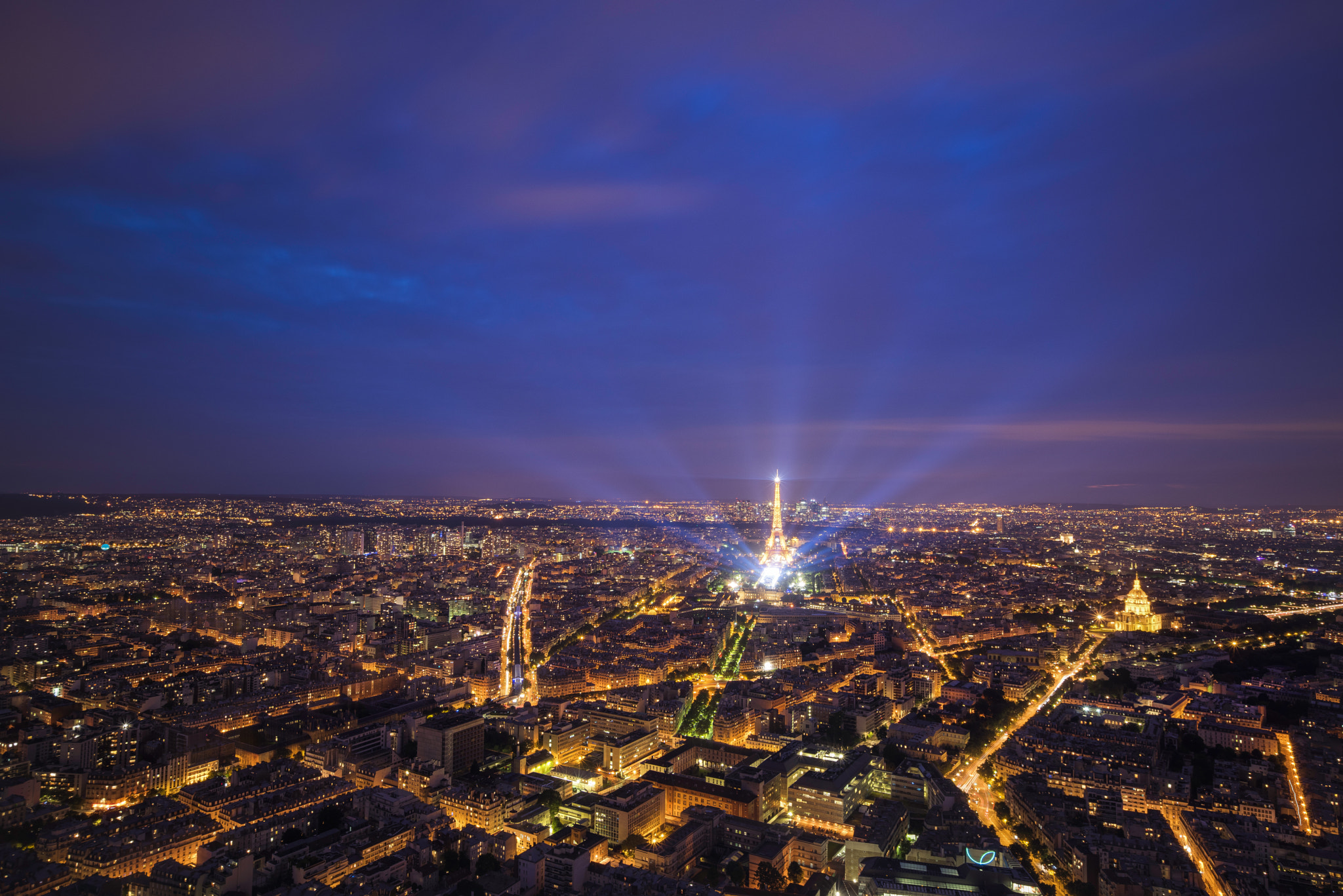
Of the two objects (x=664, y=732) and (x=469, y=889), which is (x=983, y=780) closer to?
(x=664, y=732)

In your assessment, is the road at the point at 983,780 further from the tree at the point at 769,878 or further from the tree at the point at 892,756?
the tree at the point at 769,878

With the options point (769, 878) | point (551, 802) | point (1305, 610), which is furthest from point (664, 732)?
point (1305, 610)

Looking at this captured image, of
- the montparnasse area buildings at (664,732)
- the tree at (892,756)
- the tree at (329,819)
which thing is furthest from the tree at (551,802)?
the tree at (892,756)

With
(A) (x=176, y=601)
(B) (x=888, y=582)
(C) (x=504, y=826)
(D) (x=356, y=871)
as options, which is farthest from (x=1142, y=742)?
(A) (x=176, y=601)

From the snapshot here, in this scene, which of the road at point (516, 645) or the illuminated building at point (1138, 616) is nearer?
the road at point (516, 645)

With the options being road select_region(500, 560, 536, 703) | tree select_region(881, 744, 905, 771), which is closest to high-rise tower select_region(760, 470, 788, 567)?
road select_region(500, 560, 536, 703)
